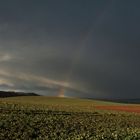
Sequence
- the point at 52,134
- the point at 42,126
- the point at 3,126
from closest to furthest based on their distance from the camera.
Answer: the point at 52,134 < the point at 3,126 < the point at 42,126

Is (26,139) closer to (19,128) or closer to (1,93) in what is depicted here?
(19,128)

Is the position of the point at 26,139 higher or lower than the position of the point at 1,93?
lower

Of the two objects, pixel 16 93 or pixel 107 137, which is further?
pixel 16 93

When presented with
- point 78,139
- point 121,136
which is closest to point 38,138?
point 78,139

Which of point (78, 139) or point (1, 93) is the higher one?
point (1, 93)

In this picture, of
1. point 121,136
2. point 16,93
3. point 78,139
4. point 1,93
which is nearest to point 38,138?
point 78,139

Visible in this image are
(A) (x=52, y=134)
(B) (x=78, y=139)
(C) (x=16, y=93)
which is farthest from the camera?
(C) (x=16, y=93)

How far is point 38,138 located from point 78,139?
4363mm

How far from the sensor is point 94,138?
87.7 feet

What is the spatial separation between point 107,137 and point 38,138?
5.36 m

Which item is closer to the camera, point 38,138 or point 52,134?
point 38,138

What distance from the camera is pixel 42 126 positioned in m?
36.0

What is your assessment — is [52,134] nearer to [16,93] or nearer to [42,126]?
[42,126]

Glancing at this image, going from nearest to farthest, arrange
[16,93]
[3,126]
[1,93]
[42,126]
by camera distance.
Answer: [3,126] < [42,126] < [1,93] < [16,93]
